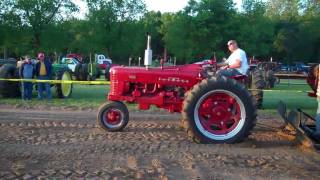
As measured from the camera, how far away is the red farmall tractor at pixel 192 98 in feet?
28.0

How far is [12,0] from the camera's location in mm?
48781

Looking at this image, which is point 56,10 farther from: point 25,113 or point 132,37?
point 25,113

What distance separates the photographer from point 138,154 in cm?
737

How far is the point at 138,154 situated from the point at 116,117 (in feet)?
7.46

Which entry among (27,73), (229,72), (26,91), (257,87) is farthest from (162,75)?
(27,73)

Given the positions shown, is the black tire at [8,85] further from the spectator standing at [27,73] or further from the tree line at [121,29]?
the tree line at [121,29]

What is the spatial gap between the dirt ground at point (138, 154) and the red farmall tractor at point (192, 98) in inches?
10.6

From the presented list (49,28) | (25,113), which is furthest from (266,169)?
(49,28)

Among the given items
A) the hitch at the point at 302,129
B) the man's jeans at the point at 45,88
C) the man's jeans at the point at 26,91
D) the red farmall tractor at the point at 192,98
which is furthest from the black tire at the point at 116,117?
the man's jeans at the point at 45,88

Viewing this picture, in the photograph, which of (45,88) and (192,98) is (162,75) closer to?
(192,98)

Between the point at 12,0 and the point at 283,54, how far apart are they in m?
35.6

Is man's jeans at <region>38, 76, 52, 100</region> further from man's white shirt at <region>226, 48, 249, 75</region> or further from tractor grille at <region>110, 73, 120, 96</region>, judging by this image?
man's white shirt at <region>226, 48, 249, 75</region>

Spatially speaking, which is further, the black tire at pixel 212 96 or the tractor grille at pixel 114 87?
the tractor grille at pixel 114 87

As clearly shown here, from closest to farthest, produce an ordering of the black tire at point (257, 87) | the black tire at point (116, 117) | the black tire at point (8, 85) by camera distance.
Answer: the black tire at point (116, 117) → the black tire at point (257, 87) → the black tire at point (8, 85)
